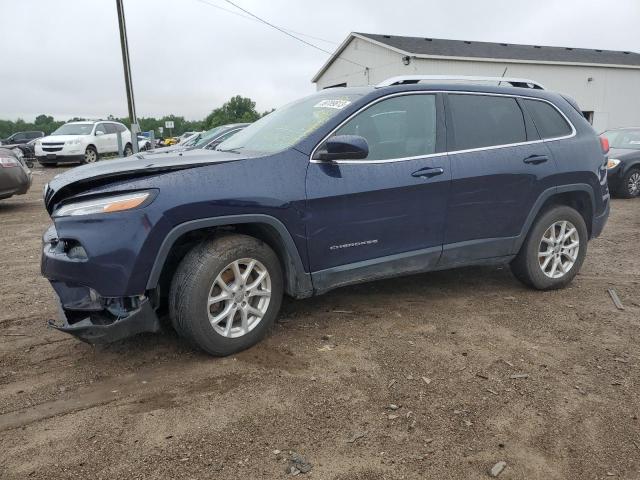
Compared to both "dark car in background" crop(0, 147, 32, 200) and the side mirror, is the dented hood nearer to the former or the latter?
the side mirror

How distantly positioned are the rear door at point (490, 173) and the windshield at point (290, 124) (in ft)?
3.08

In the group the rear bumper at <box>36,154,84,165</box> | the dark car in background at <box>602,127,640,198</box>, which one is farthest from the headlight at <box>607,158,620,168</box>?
the rear bumper at <box>36,154,84,165</box>

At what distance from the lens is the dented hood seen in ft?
10.4

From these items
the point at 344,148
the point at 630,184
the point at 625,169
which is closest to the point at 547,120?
the point at 344,148

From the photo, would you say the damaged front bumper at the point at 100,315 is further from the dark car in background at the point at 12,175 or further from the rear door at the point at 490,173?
the dark car in background at the point at 12,175

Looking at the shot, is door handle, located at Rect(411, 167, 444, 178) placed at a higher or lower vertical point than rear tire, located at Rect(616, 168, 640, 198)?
higher

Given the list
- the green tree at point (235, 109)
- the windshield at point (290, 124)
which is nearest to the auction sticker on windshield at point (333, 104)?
the windshield at point (290, 124)

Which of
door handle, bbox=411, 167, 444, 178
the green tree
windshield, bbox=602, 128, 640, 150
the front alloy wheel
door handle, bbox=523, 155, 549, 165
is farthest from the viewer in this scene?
the green tree

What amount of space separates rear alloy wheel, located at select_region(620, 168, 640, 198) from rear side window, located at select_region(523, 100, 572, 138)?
7842 mm

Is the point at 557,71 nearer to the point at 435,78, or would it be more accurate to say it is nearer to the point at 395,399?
the point at 435,78

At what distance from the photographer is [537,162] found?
4496 millimetres

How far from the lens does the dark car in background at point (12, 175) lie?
9367 mm

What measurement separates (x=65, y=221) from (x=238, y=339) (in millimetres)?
1251

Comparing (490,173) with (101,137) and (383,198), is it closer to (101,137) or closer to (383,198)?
(383,198)
